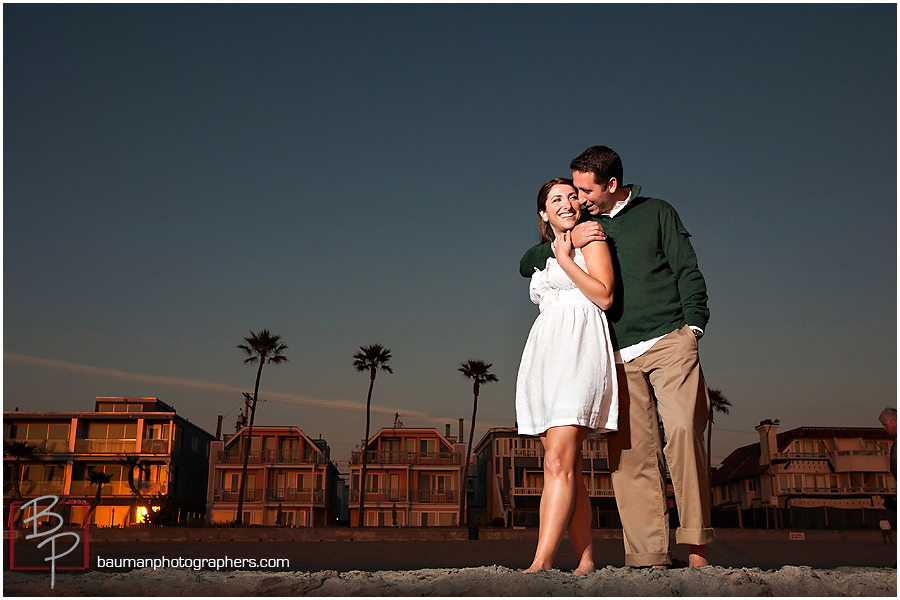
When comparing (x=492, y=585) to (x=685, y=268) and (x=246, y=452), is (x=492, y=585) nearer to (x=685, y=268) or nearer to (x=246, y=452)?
(x=685, y=268)

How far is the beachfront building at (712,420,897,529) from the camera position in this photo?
52156 millimetres

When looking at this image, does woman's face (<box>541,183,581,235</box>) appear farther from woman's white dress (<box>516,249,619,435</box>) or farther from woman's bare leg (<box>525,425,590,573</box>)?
woman's bare leg (<box>525,425,590,573</box>)

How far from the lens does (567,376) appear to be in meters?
3.60

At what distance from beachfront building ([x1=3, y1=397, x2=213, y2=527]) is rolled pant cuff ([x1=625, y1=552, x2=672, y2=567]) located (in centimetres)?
5185

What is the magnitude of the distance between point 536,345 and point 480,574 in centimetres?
111

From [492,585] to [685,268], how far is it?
1.80 meters

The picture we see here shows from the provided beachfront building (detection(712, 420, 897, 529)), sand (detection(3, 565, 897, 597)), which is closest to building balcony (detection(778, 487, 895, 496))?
beachfront building (detection(712, 420, 897, 529))

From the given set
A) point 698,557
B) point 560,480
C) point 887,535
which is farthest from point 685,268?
point 887,535

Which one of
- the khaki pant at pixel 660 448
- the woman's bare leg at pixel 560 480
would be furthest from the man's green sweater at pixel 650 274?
the woman's bare leg at pixel 560 480

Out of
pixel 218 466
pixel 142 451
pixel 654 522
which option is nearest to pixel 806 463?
pixel 218 466

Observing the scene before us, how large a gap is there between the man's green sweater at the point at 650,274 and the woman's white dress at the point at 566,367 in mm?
157

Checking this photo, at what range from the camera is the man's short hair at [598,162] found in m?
4.02

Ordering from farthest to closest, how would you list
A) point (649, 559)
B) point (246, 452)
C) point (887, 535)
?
point (246, 452) < point (887, 535) < point (649, 559)

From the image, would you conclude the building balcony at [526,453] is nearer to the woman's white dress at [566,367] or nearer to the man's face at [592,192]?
the man's face at [592,192]
